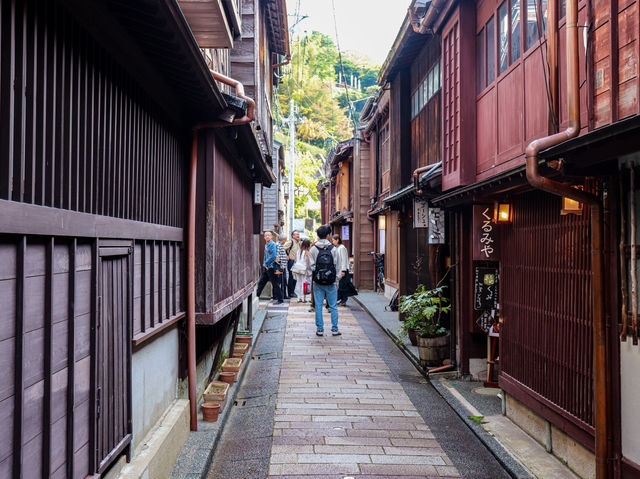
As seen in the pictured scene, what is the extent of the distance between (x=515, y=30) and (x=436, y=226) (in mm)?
4678

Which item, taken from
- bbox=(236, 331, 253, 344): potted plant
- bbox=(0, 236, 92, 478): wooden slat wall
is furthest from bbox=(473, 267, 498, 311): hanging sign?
bbox=(0, 236, 92, 478): wooden slat wall

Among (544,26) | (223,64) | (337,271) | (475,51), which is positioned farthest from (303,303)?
(544,26)

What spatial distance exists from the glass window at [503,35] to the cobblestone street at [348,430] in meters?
5.49

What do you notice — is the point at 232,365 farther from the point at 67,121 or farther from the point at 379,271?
the point at 379,271

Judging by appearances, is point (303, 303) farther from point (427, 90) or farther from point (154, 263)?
point (154, 263)

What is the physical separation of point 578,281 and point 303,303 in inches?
635

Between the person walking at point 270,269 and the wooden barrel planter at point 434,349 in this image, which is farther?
the person walking at point 270,269

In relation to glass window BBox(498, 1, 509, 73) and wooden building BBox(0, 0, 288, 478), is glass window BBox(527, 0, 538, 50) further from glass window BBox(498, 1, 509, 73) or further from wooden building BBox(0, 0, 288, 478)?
wooden building BBox(0, 0, 288, 478)

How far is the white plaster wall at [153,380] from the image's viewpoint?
531cm

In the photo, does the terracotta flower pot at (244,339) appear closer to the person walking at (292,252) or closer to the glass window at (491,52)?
the glass window at (491,52)

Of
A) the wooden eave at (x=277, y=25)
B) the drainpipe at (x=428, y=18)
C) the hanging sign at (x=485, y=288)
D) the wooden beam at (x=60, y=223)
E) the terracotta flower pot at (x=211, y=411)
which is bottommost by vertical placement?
the terracotta flower pot at (x=211, y=411)

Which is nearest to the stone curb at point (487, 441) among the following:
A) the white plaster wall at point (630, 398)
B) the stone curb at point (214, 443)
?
the white plaster wall at point (630, 398)

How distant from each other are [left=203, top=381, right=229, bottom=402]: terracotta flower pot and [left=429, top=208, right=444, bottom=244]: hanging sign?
18.8 ft

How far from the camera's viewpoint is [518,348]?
Result: 7996mm
